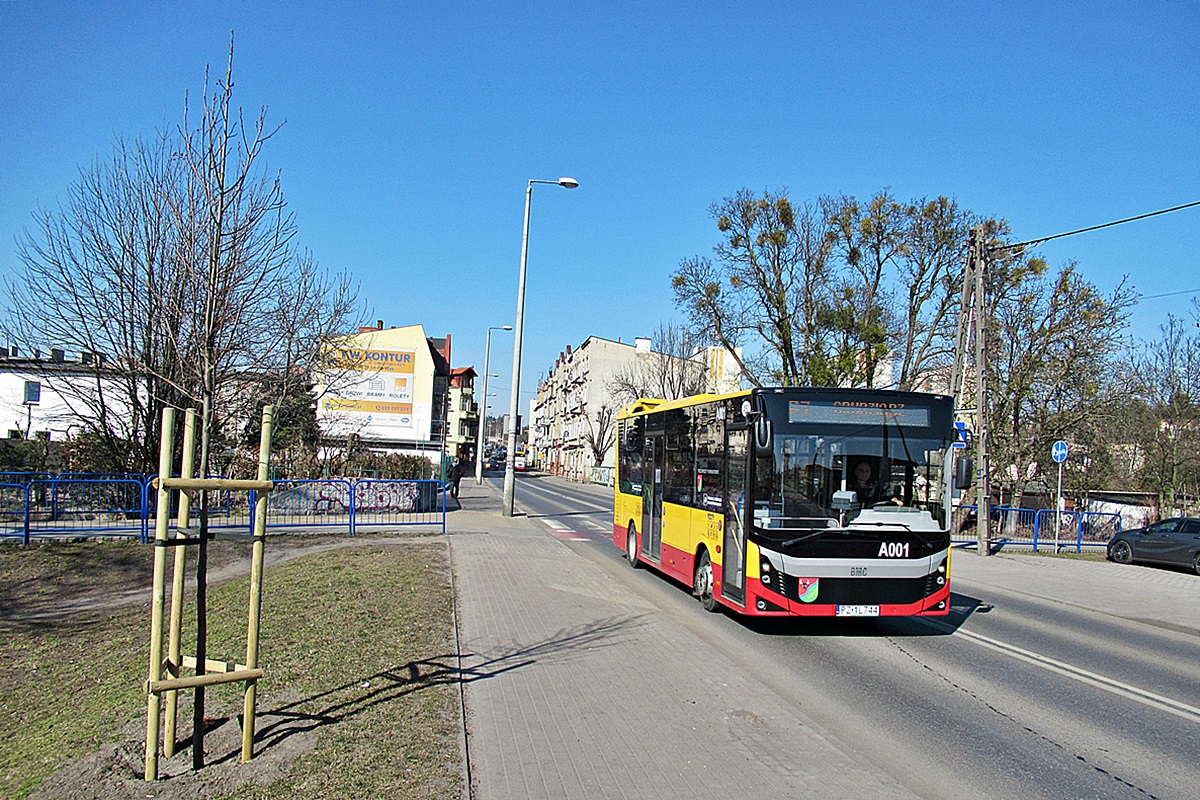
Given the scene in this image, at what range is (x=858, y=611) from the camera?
31.9ft

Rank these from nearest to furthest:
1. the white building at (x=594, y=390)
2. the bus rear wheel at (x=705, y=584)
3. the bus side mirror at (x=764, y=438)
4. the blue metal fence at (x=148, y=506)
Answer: the bus side mirror at (x=764, y=438) → the bus rear wheel at (x=705, y=584) → the blue metal fence at (x=148, y=506) → the white building at (x=594, y=390)

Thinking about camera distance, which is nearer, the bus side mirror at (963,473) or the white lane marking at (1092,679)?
the white lane marking at (1092,679)

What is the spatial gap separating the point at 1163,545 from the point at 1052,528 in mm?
5483

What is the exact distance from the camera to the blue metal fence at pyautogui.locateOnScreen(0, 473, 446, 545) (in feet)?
55.4

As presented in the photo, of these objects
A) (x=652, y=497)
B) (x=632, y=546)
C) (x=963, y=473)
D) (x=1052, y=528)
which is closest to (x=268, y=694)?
(x=963, y=473)

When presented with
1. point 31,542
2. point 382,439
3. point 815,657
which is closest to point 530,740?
point 815,657

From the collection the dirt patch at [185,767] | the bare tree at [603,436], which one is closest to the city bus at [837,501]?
the dirt patch at [185,767]

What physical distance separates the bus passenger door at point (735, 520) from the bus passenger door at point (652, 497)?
3405 millimetres

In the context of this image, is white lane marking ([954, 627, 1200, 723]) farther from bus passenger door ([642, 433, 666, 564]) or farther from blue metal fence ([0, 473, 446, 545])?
blue metal fence ([0, 473, 446, 545])

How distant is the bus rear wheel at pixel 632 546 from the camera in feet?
52.9

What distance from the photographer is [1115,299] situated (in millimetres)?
32281

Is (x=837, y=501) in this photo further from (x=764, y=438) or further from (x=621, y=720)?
(x=621, y=720)

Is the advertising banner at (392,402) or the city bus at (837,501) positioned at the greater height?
the advertising banner at (392,402)

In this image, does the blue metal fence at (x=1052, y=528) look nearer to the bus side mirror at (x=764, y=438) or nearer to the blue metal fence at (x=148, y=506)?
the blue metal fence at (x=148, y=506)
